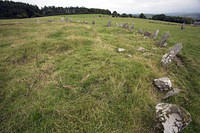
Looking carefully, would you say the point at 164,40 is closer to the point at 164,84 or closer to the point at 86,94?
the point at 164,84

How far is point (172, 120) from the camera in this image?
5.83 feet

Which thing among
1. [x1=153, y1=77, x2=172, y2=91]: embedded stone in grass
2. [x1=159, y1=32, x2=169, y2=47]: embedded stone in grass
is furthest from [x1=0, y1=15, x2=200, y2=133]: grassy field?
[x1=159, y1=32, x2=169, y2=47]: embedded stone in grass

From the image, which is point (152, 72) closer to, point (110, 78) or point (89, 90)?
point (110, 78)

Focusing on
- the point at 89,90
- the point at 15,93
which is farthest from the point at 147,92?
the point at 15,93

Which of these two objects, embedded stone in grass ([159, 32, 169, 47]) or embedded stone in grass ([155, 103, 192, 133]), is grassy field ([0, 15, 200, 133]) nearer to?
embedded stone in grass ([155, 103, 192, 133])

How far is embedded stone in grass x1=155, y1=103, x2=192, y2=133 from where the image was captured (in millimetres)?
1738

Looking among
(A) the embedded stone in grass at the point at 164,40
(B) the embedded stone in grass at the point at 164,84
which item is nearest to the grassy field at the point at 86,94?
(B) the embedded stone in grass at the point at 164,84

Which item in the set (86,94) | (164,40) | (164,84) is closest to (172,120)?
(164,84)

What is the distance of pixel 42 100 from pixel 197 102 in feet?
16.8

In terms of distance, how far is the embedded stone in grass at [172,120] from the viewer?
1738 mm

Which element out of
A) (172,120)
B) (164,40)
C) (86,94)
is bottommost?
(86,94)

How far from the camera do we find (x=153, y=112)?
2.26 meters

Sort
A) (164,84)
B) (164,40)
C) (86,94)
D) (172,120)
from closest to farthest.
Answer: (172,120) < (86,94) < (164,84) < (164,40)

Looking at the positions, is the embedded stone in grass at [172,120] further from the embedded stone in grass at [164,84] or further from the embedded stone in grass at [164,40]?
the embedded stone in grass at [164,40]
